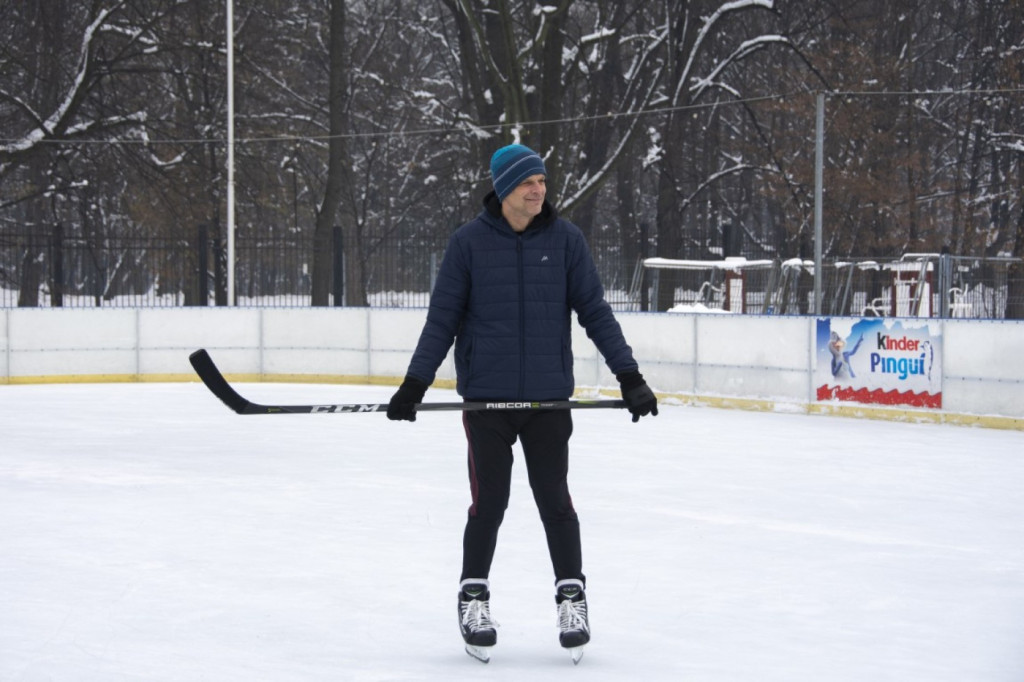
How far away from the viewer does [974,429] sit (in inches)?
453

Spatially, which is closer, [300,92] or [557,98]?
[557,98]

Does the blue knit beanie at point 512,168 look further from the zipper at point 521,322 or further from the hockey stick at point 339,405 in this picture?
the hockey stick at point 339,405

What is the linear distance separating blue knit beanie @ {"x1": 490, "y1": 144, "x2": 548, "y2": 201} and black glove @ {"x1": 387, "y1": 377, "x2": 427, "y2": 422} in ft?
1.91

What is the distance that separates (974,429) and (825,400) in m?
1.55

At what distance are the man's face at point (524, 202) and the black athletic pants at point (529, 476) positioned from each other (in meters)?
0.55

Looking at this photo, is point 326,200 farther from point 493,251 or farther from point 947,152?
point 493,251

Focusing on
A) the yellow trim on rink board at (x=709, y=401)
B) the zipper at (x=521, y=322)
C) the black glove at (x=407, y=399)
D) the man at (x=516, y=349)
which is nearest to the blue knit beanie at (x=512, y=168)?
the man at (x=516, y=349)

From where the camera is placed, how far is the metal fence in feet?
51.2

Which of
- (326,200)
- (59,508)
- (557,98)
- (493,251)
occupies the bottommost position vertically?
(59,508)

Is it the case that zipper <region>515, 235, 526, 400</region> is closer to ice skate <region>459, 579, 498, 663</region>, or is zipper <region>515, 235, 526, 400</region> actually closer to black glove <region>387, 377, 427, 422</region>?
black glove <region>387, 377, 427, 422</region>

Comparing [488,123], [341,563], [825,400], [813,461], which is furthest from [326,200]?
[341,563]

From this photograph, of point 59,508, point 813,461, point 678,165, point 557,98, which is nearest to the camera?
point 59,508

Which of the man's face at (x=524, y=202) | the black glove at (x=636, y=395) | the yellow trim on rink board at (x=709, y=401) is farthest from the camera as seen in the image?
the yellow trim on rink board at (x=709, y=401)

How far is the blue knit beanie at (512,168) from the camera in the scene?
3.90 m
